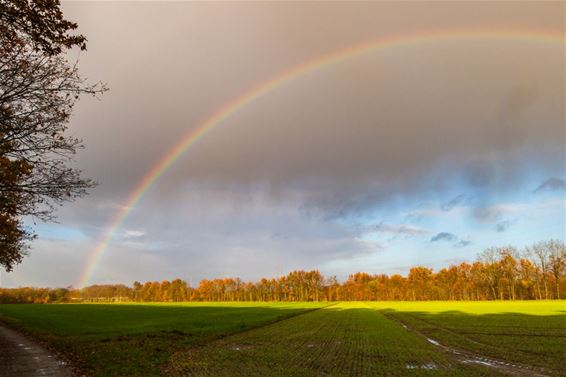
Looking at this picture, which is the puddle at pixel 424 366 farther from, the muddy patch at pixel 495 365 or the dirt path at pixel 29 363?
the dirt path at pixel 29 363

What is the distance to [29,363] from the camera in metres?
18.4

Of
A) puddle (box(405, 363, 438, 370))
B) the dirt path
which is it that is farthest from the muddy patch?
the dirt path

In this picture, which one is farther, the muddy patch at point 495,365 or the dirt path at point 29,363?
the muddy patch at point 495,365

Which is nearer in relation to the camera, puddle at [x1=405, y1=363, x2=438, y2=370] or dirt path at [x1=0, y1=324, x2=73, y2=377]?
dirt path at [x1=0, y1=324, x2=73, y2=377]

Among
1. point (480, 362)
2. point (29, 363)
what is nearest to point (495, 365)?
point (480, 362)

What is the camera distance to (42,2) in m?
9.35

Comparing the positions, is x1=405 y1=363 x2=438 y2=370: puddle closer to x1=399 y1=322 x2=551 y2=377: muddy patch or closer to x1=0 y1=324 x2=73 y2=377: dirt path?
x1=399 y1=322 x2=551 y2=377: muddy patch

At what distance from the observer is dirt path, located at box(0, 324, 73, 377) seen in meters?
16.0

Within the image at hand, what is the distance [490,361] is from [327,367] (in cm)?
925

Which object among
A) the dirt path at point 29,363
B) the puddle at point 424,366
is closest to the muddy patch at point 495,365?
the puddle at point 424,366

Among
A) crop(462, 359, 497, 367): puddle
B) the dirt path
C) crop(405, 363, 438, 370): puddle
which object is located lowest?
crop(462, 359, 497, 367): puddle

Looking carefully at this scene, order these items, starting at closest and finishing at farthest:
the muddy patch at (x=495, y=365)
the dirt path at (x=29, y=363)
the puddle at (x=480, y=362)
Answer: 1. the dirt path at (x=29, y=363)
2. the muddy patch at (x=495, y=365)
3. the puddle at (x=480, y=362)

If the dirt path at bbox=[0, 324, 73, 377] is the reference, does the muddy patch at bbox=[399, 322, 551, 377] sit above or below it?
below

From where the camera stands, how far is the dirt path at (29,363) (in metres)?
16.0
